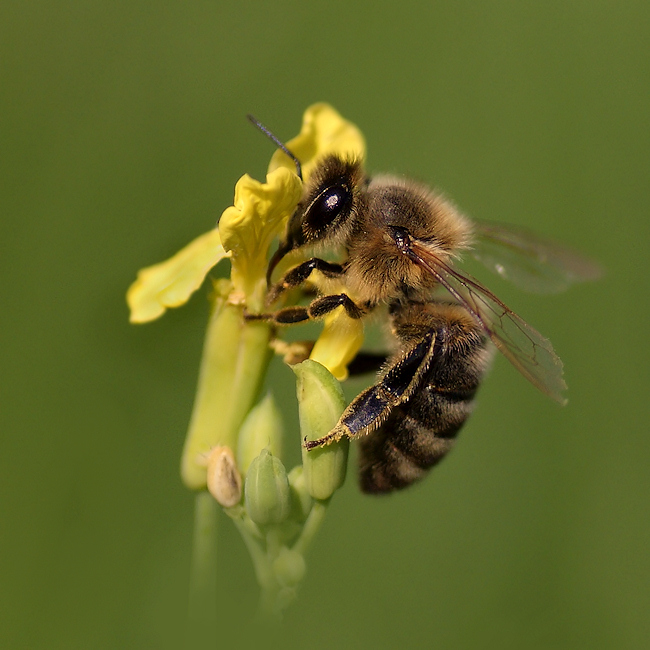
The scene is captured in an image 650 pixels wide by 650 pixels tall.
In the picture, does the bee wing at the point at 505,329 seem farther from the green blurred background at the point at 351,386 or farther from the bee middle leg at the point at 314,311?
the green blurred background at the point at 351,386

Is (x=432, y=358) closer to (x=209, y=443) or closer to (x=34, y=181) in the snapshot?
(x=209, y=443)

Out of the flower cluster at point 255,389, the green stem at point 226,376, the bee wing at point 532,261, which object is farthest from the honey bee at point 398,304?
the bee wing at point 532,261

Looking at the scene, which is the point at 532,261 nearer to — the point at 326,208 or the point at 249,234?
the point at 326,208

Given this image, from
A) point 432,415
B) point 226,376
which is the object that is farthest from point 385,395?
point 226,376

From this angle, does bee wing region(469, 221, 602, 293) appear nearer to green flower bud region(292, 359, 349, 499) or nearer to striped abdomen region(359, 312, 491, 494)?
striped abdomen region(359, 312, 491, 494)

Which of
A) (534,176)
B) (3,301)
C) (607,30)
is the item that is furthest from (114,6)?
(607,30)

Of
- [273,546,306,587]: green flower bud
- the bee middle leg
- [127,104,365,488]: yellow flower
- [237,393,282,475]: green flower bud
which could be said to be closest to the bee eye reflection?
[127,104,365,488]: yellow flower
